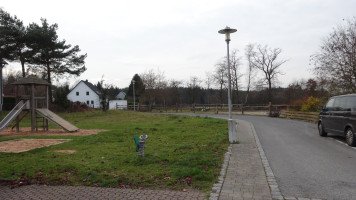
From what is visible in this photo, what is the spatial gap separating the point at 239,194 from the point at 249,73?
48058mm

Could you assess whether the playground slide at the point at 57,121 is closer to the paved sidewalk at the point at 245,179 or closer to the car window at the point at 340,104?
the paved sidewalk at the point at 245,179

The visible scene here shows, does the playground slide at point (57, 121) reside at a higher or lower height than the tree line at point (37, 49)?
lower

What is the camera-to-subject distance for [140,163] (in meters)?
6.91

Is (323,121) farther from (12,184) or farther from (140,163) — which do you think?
(12,184)

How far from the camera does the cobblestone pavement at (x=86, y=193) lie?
15.4ft

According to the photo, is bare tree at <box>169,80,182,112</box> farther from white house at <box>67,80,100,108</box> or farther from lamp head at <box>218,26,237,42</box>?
lamp head at <box>218,26,237,42</box>

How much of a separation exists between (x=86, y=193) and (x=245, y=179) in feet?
10.1

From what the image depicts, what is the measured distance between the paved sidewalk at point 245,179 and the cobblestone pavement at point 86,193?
60 cm

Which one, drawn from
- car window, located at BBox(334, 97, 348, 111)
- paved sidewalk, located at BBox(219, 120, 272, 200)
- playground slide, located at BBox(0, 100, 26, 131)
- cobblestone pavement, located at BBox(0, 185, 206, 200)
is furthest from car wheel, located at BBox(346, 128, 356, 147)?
playground slide, located at BBox(0, 100, 26, 131)

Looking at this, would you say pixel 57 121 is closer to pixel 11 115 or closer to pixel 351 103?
pixel 11 115

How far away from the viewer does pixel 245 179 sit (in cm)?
561

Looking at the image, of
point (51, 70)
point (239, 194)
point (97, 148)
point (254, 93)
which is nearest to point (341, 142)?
point (239, 194)

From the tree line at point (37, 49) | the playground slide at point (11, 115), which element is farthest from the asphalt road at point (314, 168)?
the tree line at point (37, 49)

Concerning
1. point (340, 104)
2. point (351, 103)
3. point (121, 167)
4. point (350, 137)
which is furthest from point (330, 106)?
point (121, 167)
